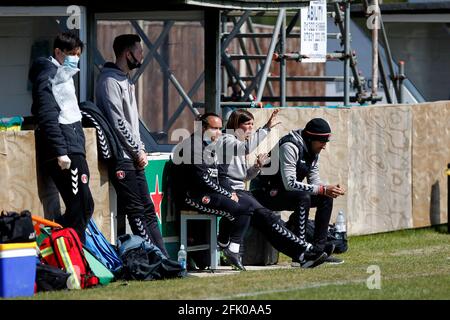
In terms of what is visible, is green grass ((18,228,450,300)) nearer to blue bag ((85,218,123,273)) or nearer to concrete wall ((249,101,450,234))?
blue bag ((85,218,123,273))

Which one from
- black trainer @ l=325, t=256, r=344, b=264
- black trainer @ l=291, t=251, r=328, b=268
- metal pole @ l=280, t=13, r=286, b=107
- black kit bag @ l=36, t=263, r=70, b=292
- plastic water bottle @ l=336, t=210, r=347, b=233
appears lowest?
black trainer @ l=325, t=256, r=344, b=264

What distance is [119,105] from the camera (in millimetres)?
11461

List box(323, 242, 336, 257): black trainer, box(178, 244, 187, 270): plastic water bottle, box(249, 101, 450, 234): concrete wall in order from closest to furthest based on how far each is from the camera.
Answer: box(178, 244, 187, 270): plastic water bottle, box(323, 242, 336, 257): black trainer, box(249, 101, 450, 234): concrete wall

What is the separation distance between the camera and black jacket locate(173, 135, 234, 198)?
12008 millimetres

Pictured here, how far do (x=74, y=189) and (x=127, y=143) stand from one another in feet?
3.05

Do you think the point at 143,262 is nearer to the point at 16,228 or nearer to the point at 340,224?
the point at 16,228

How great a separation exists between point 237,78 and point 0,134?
822 cm

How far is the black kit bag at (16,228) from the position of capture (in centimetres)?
972

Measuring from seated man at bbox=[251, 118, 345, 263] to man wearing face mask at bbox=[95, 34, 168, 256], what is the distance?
5.54 feet

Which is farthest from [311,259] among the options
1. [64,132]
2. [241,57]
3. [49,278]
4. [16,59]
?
[241,57]

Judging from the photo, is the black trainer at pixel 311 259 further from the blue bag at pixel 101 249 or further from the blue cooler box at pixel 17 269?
the blue cooler box at pixel 17 269

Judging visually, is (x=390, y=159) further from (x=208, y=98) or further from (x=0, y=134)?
(x=0, y=134)

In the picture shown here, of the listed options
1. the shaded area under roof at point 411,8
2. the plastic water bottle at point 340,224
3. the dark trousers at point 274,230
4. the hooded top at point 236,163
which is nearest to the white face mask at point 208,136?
the hooded top at point 236,163

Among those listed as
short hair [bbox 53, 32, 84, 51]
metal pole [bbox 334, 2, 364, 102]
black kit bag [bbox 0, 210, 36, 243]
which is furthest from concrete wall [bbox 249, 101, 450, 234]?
black kit bag [bbox 0, 210, 36, 243]
